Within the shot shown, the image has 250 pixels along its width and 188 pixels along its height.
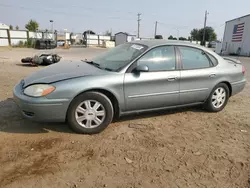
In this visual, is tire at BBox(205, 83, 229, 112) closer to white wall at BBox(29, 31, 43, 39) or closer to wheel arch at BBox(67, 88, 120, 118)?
wheel arch at BBox(67, 88, 120, 118)

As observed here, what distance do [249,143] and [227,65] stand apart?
1.90 m

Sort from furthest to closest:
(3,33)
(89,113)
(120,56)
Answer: (3,33) → (120,56) → (89,113)

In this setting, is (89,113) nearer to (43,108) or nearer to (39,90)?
(43,108)

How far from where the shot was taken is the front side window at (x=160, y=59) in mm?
3792

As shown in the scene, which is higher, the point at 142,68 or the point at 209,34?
the point at 209,34

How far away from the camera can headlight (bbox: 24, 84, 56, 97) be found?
3.13m

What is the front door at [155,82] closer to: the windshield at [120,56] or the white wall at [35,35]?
the windshield at [120,56]

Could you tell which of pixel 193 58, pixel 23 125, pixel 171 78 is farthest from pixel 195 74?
pixel 23 125

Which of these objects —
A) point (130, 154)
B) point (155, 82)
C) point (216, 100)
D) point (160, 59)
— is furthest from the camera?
point (216, 100)

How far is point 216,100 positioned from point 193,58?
1.10 metres

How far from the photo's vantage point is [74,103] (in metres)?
3.27

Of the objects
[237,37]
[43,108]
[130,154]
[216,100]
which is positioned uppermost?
[237,37]

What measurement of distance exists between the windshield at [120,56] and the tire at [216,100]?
1.84 meters

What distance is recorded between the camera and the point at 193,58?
4281 mm
